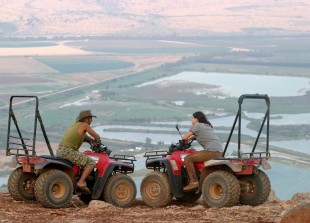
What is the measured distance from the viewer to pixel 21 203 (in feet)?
53.5

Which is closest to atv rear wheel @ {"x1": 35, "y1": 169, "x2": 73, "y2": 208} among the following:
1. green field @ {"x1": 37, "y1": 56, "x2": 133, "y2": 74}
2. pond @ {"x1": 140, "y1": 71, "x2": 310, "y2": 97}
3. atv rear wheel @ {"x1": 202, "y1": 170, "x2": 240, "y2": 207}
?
atv rear wheel @ {"x1": 202, "y1": 170, "x2": 240, "y2": 207}

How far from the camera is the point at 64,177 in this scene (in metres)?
16.0

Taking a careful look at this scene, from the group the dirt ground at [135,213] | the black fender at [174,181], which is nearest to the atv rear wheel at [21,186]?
the dirt ground at [135,213]

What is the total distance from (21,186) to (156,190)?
2183 millimetres

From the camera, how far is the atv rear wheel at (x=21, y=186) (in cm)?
1659

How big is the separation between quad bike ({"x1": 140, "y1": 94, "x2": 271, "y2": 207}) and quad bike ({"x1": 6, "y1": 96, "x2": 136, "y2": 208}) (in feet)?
1.43

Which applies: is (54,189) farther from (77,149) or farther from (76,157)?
(77,149)

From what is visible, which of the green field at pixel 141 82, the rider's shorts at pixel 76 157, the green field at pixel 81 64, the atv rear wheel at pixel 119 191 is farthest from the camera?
the green field at pixel 81 64

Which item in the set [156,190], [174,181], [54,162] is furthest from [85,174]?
[174,181]

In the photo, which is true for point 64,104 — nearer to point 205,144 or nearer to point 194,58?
point 194,58

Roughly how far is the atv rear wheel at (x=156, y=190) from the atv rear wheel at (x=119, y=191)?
0.96ft

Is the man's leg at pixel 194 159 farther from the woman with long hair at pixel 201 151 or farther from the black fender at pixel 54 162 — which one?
the black fender at pixel 54 162

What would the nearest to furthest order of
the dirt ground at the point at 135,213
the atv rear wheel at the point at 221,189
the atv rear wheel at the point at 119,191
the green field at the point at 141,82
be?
the dirt ground at the point at 135,213, the atv rear wheel at the point at 221,189, the atv rear wheel at the point at 119,191, the green field at the point at 141,82

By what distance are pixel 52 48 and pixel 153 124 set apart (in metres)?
89.3
